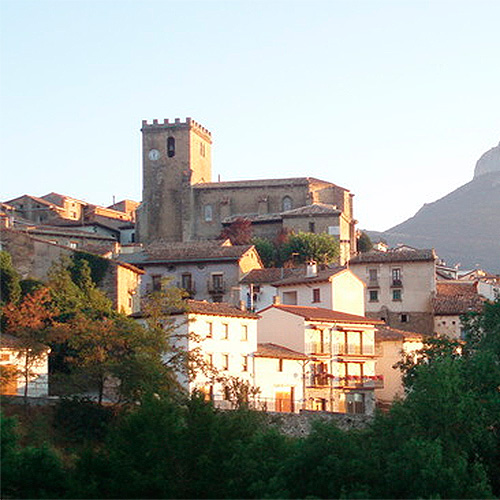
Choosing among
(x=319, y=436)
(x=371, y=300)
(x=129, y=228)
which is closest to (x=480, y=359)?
(x=319, y=436)

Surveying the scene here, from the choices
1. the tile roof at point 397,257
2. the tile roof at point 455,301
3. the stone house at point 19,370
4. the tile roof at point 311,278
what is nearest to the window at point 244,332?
the stone house at point 19,370

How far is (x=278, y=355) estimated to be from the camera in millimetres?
57875

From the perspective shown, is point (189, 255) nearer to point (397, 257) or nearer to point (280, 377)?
point (397, 257)

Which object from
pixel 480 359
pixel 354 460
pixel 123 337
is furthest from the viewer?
pixel 123 337

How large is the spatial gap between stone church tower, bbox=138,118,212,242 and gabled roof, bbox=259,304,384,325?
41.0 m

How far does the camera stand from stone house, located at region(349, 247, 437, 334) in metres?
76.1

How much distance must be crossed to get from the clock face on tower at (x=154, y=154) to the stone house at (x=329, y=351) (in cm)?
4927

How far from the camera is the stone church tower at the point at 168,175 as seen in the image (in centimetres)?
10694

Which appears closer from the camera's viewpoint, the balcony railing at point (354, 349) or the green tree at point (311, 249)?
the balcony railing at point (354, 349)

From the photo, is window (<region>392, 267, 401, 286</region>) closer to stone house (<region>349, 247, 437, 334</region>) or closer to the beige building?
stone house (<region>349, 247, 437, 334</region>)

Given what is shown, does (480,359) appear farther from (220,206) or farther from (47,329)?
(220,206)

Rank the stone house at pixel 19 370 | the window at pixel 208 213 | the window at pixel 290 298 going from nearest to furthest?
the stone house at pixel 19 370 < the window at pixel 290 298 < the window at pixel 208 213

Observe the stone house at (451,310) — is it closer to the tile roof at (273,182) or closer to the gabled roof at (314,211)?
the gabled roof at (314,211)

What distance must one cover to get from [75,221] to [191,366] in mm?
54075
